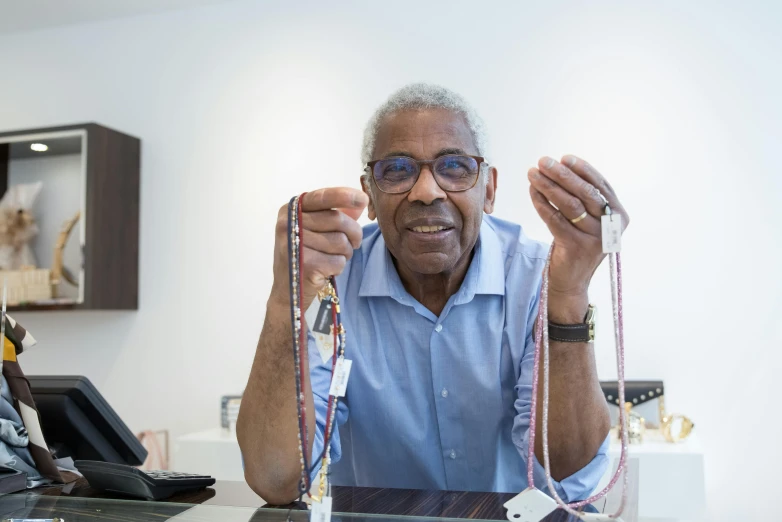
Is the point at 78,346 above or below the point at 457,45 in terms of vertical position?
below

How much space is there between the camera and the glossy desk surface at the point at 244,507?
90 centimetres

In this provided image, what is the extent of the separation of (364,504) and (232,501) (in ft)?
0.74

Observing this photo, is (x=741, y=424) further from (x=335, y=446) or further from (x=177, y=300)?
(x=177, y=300)

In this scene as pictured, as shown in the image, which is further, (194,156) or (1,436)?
(194,156)

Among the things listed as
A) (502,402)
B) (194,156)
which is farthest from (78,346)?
(502,402)

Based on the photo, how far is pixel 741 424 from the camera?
3.17 m

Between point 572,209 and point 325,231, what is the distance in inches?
13.8

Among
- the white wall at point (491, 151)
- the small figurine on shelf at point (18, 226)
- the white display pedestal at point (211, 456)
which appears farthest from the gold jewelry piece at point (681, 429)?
the small figurine on shelf at point (18, 226)

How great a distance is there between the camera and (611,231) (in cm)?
93

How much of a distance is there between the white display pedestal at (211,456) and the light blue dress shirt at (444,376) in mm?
1792

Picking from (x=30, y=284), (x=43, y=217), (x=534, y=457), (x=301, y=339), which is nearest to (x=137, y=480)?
(x=301, y=339)

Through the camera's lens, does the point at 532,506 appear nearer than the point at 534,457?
Yes

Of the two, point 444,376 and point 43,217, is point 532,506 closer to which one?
point 444,376

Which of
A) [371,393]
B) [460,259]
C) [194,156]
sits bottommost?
[371,393]
